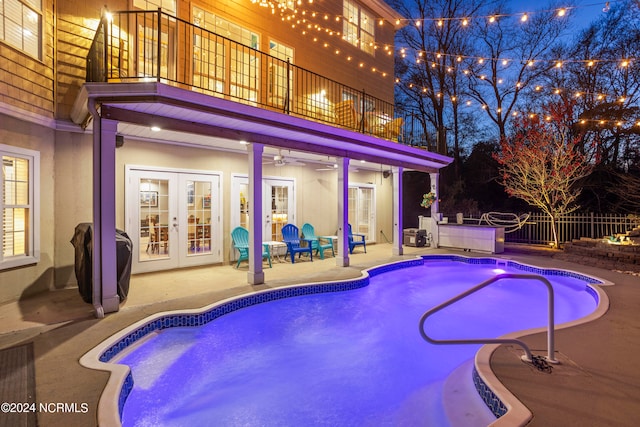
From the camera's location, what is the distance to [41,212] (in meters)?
5.68

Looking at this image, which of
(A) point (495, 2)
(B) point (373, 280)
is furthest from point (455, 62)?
(B) point (373, 280)

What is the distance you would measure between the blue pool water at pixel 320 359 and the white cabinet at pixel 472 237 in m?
3.21

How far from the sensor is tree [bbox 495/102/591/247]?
11695 millimetres

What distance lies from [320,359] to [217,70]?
668 centimetres

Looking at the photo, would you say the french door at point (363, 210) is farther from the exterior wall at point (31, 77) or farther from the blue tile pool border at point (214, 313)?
the exterior wall at point (31, 77)

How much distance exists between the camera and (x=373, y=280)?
24.9ft

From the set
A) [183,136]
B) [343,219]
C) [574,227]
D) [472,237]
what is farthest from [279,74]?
[574,227]

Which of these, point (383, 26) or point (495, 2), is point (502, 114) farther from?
point (383, 26)

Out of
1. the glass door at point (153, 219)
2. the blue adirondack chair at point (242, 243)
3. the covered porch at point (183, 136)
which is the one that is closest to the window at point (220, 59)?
the covered porch at point (183, 136)

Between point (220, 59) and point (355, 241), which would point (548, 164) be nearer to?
point (355, 241)

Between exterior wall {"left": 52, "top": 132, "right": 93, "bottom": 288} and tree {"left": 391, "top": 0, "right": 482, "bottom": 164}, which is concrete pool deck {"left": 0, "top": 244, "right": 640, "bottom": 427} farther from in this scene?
tree {"left": 391, "top": 0, "right": 482, "bottom": 164}

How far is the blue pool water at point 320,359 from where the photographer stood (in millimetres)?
3266

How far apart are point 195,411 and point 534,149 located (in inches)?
552

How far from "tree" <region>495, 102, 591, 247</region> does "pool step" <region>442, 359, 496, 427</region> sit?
10277 mm
